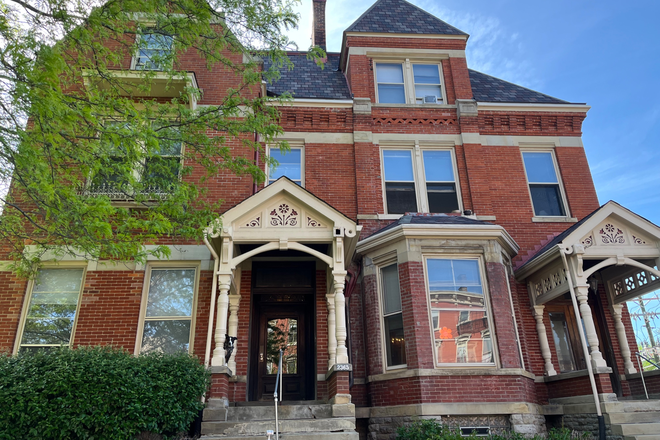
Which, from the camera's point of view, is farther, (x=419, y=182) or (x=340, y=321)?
(x=419, y=182)

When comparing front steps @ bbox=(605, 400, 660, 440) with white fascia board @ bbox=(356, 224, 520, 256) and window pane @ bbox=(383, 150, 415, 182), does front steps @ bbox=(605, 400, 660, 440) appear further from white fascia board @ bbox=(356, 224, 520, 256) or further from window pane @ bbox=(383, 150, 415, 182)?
window pane @ bbox=(383, 150, 415, 182)

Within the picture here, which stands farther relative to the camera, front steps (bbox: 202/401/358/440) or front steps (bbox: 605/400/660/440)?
front steps (bbox: 605/400/660/440)

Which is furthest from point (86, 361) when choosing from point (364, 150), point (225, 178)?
point (364, 150)

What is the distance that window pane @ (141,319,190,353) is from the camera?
9.51 meters

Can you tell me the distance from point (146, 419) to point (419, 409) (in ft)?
15.0

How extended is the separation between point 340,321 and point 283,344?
2940mm

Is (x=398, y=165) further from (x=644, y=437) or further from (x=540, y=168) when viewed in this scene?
(x=644, y=437)

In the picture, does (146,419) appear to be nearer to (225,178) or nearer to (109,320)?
(109,320)

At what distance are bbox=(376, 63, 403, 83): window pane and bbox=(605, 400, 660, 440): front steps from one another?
9407 mm

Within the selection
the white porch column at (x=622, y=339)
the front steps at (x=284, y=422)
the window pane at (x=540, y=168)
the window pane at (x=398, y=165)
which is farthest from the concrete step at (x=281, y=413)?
the window pane at (x=540, y=168)

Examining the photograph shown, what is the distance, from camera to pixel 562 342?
10.9 meters

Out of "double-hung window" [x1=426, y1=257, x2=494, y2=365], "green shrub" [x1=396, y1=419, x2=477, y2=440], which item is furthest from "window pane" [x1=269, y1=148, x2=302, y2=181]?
"green shrub" [x1=396, y1=419, x2=477, y2=440]

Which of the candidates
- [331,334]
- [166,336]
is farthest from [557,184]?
[166,336]

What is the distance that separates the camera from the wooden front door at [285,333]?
9.95m
